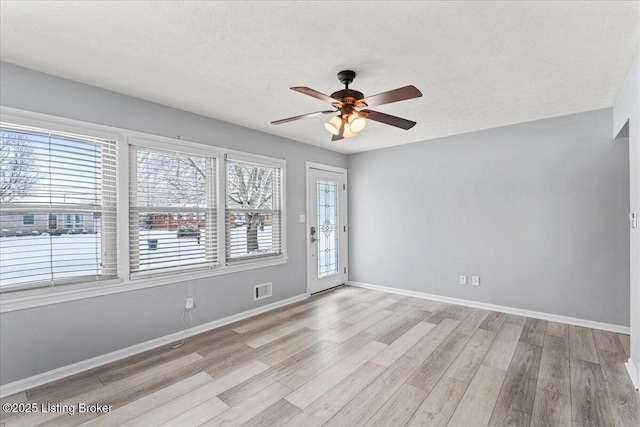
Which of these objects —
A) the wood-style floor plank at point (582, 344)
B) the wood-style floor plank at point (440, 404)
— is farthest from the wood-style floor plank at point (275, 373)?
the wood-style floor plank at point (582, 344)

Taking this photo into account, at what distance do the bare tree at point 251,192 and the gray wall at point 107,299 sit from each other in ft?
0.94

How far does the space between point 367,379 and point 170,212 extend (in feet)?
8.29

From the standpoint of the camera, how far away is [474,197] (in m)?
4.34

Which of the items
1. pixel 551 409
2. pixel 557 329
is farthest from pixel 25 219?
pixel 557 329

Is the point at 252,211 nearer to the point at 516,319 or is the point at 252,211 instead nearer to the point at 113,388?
the point at 113,388

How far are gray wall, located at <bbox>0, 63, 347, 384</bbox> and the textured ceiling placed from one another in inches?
6.2

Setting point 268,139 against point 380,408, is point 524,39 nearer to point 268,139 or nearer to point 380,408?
point 380,408

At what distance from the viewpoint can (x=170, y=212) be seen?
3.26m

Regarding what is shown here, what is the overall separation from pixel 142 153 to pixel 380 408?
10.2 feet

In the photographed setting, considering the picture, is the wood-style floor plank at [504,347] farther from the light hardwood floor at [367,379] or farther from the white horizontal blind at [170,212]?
the white horizontal blind at [170,212]

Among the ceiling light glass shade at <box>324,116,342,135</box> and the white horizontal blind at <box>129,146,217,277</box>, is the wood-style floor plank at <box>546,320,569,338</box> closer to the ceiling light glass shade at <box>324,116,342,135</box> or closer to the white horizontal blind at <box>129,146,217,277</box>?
the ceiling light glass shade at <box>324,116,342,135</box>

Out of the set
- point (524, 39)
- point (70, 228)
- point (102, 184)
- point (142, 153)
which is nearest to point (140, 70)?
point (142, 153)

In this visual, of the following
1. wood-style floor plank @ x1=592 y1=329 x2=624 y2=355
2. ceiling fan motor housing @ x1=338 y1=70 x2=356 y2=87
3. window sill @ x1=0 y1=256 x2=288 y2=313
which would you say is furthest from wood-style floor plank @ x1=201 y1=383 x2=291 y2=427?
wood-style floor plank @ x1=592 y1=329 x2=624 y2=355

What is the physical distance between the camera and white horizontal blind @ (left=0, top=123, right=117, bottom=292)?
2.35 meters
